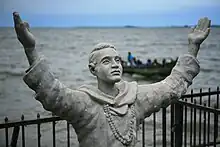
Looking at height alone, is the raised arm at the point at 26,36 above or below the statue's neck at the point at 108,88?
above

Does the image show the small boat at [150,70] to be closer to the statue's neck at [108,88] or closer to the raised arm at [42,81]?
the statue's neck at [108,88]

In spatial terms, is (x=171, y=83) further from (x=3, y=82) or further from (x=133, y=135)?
(x=3, y=82)

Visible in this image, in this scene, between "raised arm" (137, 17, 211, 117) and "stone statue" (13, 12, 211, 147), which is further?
"raised arm" (137, 17, 211, 117)

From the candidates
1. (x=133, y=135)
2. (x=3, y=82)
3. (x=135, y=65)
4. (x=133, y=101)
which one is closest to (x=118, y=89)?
(x=133, y=101)

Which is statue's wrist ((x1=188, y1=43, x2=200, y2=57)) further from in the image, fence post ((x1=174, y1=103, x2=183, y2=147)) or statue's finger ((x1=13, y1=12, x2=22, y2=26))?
fence post ((x1=174, y1=103, x2=183, y2=147))

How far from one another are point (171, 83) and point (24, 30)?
1493mm

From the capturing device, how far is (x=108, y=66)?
2877 mm

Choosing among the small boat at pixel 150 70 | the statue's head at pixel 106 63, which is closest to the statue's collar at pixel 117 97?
the statue's head at pixel 106 63

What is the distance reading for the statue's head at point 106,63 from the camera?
287 centimetres

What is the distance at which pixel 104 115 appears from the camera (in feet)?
9.35

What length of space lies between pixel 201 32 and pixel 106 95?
111cm

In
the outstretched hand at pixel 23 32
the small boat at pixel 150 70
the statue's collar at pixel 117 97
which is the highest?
the small boat at pixel 150 70

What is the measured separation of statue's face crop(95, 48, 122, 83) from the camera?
287 cm

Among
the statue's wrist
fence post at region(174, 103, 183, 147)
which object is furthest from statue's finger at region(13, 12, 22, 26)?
fence post at region(174, 103, 183, 147)
